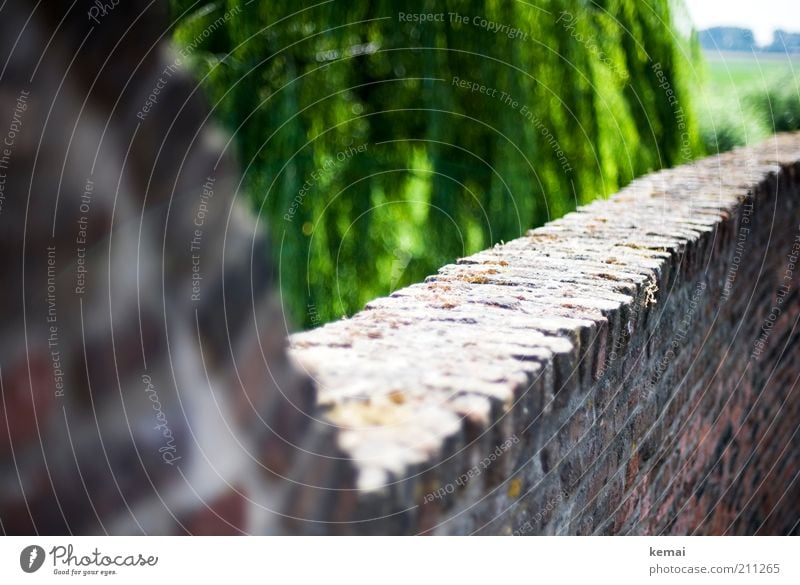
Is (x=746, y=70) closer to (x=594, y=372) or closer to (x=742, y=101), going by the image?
(x=742, y=101)

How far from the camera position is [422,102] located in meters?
3.86

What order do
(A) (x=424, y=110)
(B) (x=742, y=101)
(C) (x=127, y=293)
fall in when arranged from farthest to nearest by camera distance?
(B) (x=742, y=101), (A) (x=424, y=110), (C) (x=127, y=293)

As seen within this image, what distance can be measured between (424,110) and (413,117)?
0.07m

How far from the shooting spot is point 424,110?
3.88 m

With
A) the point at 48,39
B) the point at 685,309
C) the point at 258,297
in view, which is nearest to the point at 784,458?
the point at 685,309

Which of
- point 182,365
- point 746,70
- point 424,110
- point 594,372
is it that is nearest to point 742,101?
point 746,70

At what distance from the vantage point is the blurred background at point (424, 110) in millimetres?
3531

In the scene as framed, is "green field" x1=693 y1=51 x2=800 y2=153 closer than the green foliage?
No

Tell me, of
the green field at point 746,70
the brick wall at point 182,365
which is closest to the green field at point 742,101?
the green field at point 746,70

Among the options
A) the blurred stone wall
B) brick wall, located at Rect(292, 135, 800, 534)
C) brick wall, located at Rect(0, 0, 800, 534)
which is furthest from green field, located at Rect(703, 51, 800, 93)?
the blurred stone wall

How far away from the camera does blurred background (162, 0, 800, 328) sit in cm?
353

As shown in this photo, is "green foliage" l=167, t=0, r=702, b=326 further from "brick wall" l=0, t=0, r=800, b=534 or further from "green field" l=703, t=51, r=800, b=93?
"brick wall" l=0, t=0, r=800, b=534
